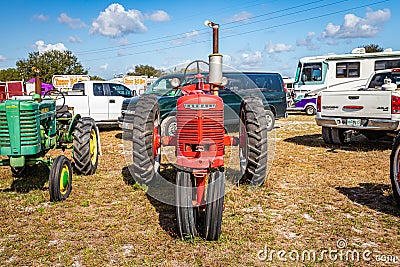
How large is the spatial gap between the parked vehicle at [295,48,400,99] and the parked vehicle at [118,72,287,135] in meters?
5.89

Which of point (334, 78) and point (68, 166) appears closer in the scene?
point (68, 166)

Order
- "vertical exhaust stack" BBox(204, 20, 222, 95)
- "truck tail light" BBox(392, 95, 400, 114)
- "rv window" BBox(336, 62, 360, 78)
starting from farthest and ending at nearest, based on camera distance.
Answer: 1. "rv window" BBox(336, 62, 360, 78)
2. "truck tail light" BBox(392, 95, 400, 114)
3. "vertical exhaust stack" BBox(204, 20, 222, 95)

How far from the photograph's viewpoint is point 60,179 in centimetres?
532

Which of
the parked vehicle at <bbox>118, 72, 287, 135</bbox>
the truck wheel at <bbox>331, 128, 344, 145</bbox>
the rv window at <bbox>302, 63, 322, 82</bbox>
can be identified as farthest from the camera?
the rv window at <bbox>302, 63, 322, 82</bbox>

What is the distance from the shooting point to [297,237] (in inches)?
166

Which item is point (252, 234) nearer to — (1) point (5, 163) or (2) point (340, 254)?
(2) point (340, 254)

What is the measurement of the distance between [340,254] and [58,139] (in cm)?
485

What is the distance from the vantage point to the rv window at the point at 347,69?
62.3 feet

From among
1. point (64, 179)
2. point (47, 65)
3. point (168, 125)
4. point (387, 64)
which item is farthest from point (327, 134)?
point (47, 65)

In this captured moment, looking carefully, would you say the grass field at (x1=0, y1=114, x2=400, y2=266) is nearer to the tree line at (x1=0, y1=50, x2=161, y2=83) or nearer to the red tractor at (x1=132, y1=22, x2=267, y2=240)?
the red tractor at (x1=132, y1=22, x2=267, y2=240)

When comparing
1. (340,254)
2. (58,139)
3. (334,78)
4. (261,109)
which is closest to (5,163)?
(58,139)

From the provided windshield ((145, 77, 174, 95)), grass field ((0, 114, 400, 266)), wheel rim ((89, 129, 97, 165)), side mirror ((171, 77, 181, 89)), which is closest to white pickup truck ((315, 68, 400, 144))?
grass field ((0, 114, 400, 266))

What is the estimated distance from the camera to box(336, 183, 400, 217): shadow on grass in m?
5.00

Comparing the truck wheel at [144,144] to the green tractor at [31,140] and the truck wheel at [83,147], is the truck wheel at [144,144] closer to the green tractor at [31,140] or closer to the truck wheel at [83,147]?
the green tractor at [31,140]
